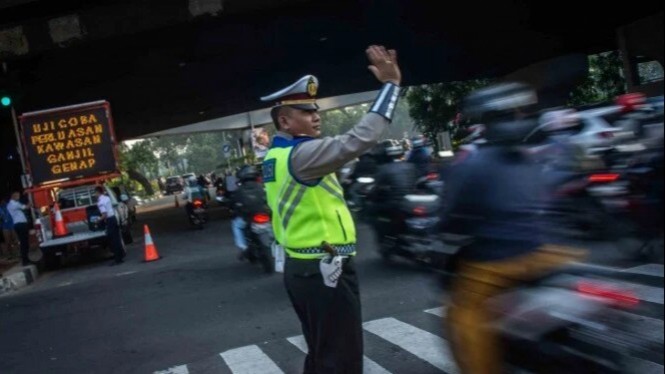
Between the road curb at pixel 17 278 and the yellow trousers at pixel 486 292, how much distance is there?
36.2 feet

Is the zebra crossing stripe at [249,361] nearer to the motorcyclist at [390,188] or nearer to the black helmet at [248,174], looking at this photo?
the motorcyclist at [390,188]

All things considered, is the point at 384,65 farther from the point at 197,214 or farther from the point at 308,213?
the point at 197,214

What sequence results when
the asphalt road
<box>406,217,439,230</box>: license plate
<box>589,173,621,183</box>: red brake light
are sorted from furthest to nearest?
<box>406,217,439,230</box>: license plate, <box>589,173,621,183</box>: red brake light, the asphalt road

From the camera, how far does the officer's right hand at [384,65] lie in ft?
10.1

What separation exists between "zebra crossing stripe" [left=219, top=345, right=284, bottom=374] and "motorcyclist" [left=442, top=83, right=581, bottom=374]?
90.9 inches

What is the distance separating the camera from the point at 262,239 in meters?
9.49

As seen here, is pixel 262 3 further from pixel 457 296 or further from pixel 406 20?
pixel 457 296

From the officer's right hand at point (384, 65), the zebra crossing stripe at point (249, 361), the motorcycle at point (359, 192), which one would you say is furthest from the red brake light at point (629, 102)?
the officer's right hand at point (384, 65)

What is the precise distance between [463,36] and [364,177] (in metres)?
10.2

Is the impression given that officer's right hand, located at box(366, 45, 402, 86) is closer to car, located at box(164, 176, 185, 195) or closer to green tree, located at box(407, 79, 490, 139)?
green tree, located at box(407, 79, 490, 139)

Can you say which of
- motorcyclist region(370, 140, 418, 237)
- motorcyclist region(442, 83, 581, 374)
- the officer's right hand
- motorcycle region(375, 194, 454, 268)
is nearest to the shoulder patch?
the officer's right hand

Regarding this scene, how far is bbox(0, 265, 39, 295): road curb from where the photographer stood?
12335 mm

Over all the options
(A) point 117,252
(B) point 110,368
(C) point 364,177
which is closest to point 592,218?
(B) point 110,368

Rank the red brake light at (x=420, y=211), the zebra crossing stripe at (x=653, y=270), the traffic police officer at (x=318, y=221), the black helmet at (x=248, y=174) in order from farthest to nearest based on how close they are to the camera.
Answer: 1. the black helmet at (x=248, y=174)
2. the red brake light at (x=420, y=211)
3. the traffic police officer at (x=318, y=221)
4. the zebra crossing stripe at (x=653, y=270)
